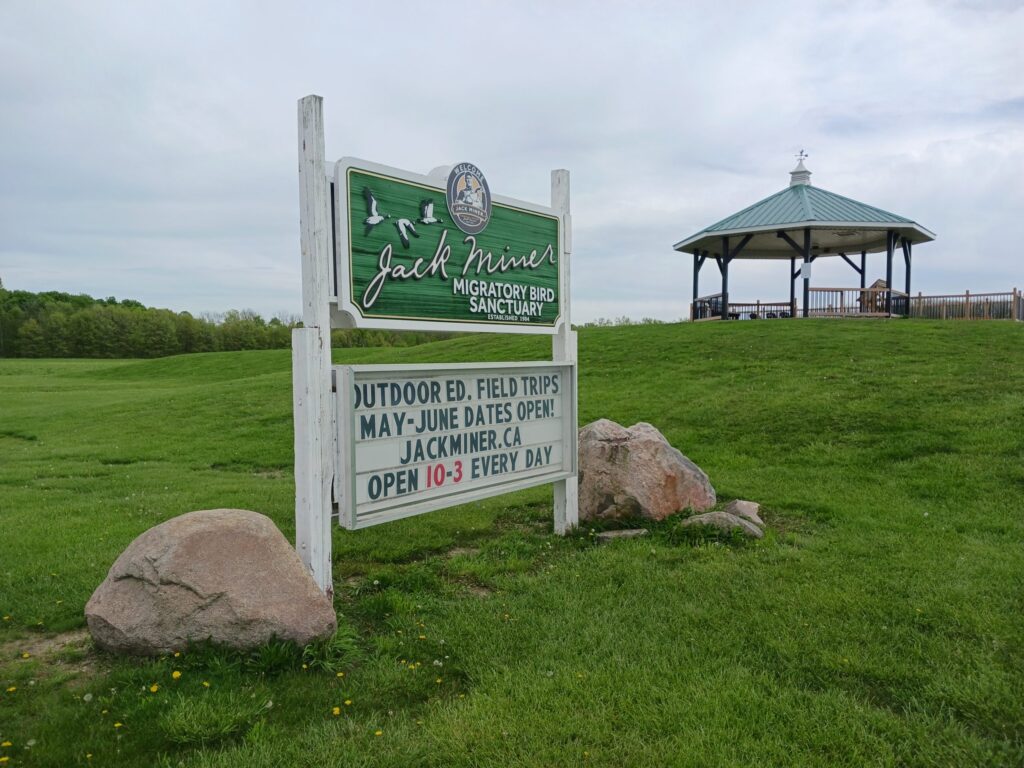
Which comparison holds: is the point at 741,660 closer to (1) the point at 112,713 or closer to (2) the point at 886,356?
(1) the point at 112,713

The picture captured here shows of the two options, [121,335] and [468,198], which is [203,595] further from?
[121,335]

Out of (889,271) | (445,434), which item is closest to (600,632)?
(445,434)

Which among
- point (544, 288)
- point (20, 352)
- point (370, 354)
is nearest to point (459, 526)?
point (544, 288)

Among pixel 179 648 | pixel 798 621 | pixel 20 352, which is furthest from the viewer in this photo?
pixel 20 352

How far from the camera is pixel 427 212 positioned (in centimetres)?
588

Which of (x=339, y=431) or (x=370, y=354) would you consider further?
(x=370, y=354)

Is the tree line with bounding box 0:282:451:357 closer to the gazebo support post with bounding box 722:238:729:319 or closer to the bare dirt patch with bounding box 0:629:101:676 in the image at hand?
the gazebo support post with bounding box 722:238:729:319

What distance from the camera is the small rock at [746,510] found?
7427 mm

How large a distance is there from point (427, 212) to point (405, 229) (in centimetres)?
31

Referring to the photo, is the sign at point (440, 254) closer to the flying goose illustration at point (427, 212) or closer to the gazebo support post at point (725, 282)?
the flying goose illustration at point (427, 212)

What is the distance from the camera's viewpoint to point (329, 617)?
14.9ft

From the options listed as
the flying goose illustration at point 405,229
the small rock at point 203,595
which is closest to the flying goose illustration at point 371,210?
the flying goose illustration at point 405,229

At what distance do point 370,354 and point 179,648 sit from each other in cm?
2633

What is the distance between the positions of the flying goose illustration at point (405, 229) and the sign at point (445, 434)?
1030mm
